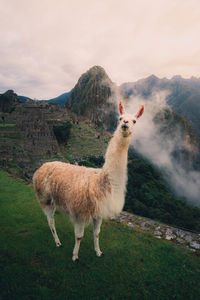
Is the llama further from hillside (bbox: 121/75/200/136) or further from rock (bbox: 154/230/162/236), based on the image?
hillside (bbox: 121/75/200/136)

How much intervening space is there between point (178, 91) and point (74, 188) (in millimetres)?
154872

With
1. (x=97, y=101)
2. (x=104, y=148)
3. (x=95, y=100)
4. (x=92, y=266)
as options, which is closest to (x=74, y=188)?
(x=92, y=266)

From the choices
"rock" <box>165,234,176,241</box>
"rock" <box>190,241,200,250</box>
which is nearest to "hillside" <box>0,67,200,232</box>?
"rock" <box>165,234,176,241</box>

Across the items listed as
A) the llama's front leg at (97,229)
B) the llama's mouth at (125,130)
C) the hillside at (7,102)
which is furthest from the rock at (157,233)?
the hillside at (7,102)

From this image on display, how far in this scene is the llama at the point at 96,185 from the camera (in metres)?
2.43

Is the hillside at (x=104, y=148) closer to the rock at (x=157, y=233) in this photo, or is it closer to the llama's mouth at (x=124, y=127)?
the rock at (x=157, y=233)

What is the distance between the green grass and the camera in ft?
7.82

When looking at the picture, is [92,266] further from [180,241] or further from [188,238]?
[188,238]

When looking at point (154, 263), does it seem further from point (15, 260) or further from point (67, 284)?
point (15, 260)

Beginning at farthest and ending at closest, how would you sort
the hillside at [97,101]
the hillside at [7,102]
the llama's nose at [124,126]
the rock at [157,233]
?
the hillside at [97,101], the hillside at [7,102], the rock at [157,233], the llama's nose at [124,126]

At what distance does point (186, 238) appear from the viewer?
3.96m

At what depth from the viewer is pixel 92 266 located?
286cm

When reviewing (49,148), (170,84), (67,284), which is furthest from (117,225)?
(170,84)

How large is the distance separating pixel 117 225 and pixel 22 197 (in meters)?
3.96
